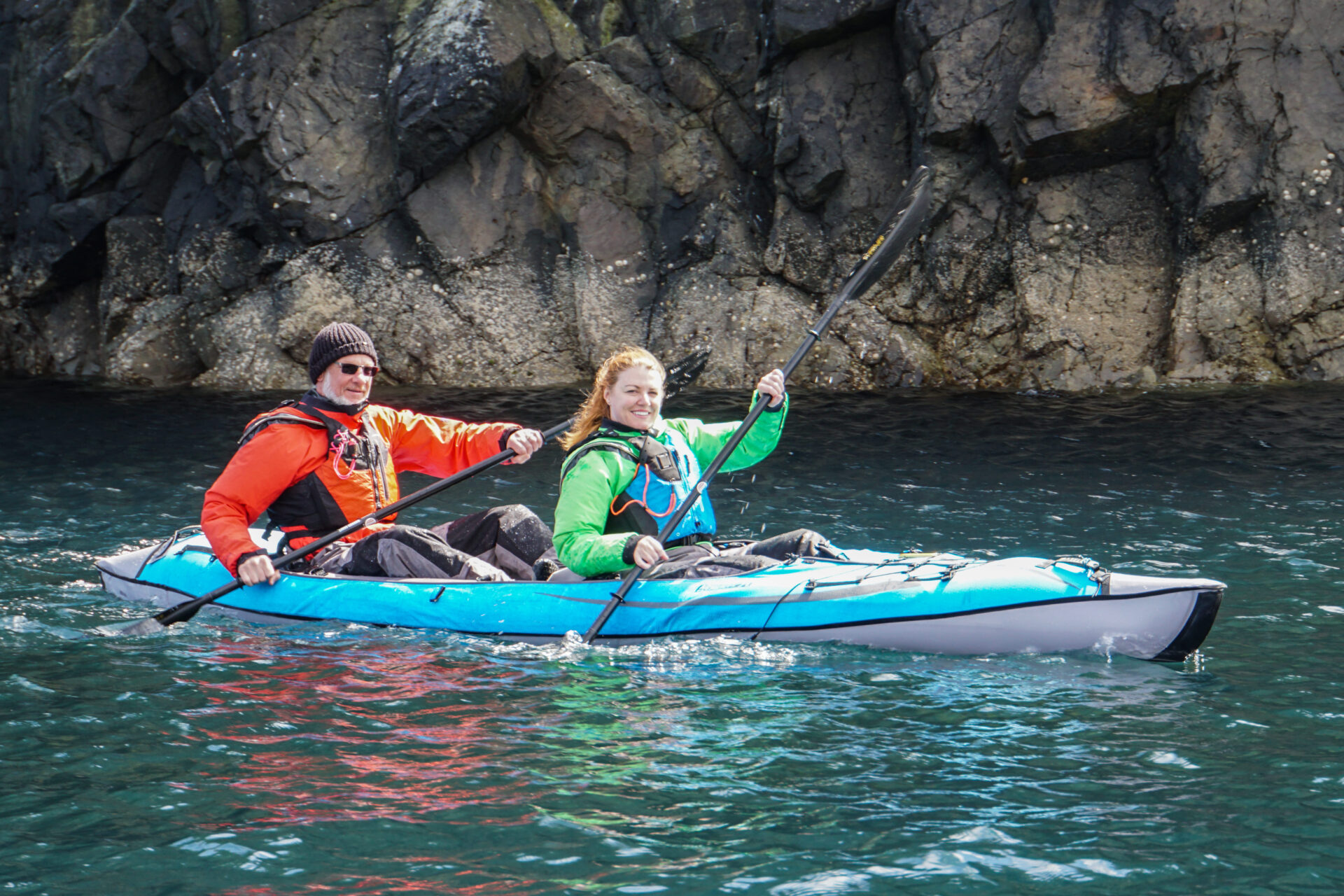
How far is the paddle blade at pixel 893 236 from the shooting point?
726 centimetres

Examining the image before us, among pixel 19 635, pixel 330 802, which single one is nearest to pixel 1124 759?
pixel 330 802

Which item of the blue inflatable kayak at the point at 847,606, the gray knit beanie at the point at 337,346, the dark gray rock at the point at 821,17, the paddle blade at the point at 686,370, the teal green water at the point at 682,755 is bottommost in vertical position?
the teal green water at the point at 682,755

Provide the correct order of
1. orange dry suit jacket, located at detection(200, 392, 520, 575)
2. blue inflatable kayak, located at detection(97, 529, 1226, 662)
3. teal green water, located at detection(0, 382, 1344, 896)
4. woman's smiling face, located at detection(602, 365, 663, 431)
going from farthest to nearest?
orange dry suit jacket, located at detection(200, 392, 520, 575), woman's smiling face, located at detection(602, 365, 663, 431), blue inflatable kayak, located at detection(97, 529, 1226, 662), teal green water, located at detection(0, 382, 1344, 896)

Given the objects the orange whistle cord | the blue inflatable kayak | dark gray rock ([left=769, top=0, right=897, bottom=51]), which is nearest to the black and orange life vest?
the blue inflatable kayak

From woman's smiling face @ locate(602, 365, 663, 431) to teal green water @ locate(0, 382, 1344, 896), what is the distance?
96cm

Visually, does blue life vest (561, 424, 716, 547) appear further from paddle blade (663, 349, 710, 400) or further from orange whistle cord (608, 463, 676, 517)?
paddle blade (663, 349, 710, 400)

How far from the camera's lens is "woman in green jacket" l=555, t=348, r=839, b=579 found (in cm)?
504

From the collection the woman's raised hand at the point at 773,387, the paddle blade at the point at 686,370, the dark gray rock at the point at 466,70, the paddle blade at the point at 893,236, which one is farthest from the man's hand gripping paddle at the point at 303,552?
the dark gray rock at the point at 466,70

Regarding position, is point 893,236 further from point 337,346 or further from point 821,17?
point 821,17

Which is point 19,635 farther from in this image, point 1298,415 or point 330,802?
point 1298,415

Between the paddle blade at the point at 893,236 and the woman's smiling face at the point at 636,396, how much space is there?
2262 mm

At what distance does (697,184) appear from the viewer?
49.7 ft

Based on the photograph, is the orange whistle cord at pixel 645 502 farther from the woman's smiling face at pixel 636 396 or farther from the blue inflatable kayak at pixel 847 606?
the blue inflatable kayak at pixel 847 606

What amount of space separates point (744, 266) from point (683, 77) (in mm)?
2495
